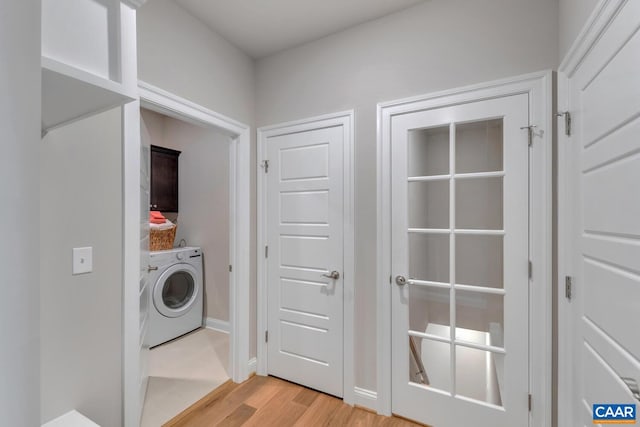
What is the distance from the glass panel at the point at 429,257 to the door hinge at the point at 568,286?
0.55m

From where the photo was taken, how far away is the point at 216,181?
3.37 meters

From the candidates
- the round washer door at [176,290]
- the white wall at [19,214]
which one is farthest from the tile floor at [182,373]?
the white wall at [19,214]

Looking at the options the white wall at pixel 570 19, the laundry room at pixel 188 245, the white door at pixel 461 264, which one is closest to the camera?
the white wall at pixel 570 19

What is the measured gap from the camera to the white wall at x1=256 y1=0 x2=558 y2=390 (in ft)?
5.15

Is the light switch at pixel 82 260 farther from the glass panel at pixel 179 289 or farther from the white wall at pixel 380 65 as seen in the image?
the glass panel at pixel 179 289

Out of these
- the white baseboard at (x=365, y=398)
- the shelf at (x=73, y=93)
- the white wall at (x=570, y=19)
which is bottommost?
the white baseboard at (x=365, y=398)

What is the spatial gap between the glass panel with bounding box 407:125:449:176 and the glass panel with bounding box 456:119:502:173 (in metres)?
0.07

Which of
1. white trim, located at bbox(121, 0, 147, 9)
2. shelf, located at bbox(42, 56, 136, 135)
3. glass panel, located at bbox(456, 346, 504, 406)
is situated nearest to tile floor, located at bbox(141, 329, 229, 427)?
glass panel, located at bbox(456, 346, 504, 406)

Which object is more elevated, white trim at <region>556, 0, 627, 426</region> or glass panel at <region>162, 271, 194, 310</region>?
white trim at <region>556, 0, 627, 426</region>

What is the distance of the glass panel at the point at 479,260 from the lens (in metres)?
Result: 1.65

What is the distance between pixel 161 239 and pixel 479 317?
9.95 feet

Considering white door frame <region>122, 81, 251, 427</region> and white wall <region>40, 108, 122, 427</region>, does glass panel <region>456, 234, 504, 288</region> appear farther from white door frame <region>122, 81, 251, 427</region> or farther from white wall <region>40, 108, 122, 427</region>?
white wall <region>40, 108, 122, 427</region>

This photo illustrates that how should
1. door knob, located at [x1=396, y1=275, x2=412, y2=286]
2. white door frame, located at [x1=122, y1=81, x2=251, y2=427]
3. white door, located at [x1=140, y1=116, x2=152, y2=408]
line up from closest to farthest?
1. white door frame, located at [x1=122, y1=81, x2=251, y2=427]
2. white door, located at [x1=140, y1=116, x2=152, y2=408]
3. door knob, located at [x1=396, y1=275, x2=412, y2=286]

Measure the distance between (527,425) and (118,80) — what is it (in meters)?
2.39
